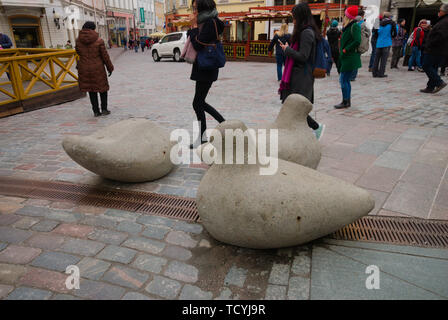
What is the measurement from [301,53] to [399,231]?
7.69 ft

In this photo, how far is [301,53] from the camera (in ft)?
12.7

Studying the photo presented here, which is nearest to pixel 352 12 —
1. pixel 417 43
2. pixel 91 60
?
pixel 91 60

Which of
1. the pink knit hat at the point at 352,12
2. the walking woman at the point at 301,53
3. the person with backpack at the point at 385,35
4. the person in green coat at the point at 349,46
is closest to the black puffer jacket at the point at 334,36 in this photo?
the person with backpack at the point at 385,35

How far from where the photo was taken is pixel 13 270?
2.15 m

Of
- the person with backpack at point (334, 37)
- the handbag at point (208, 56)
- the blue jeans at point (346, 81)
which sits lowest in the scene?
the blue jeans at point (346, 81)

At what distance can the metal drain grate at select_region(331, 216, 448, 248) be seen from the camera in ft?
7.97

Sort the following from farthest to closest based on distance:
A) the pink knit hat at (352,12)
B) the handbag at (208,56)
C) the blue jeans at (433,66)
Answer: the blue jeans at (433,66) → the pink knit hat at (352,12) → the handbag at (208,56)

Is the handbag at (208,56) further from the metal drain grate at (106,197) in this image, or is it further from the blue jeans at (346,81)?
the blue jeans at (346,81)

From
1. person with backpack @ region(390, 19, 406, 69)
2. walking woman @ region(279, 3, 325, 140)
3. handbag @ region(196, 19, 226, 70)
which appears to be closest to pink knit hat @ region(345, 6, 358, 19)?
walking woman @ region(279, 3, 325, 140)

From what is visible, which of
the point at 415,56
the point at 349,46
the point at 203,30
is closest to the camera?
the point at 203,30

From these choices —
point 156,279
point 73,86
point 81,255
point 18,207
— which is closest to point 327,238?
point 156,279

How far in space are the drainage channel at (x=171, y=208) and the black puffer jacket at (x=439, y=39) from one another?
6.59m

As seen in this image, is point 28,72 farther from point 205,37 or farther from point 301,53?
point 301,53

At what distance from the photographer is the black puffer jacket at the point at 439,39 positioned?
736cm
